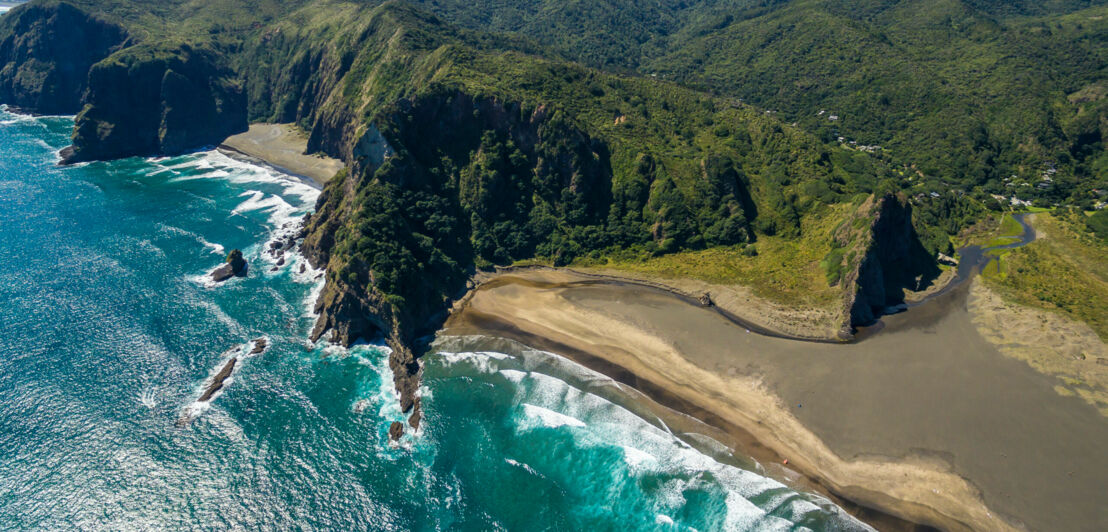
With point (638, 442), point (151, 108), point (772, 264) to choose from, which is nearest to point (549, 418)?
point (638, 442)

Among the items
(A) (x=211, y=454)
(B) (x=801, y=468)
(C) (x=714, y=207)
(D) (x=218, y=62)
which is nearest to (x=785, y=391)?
(B) (x=801, y=468)

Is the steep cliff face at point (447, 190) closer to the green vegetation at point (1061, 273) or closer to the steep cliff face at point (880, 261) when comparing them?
the steep cliff face at point (880, 261)

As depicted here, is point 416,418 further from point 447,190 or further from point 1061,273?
point 1061,273

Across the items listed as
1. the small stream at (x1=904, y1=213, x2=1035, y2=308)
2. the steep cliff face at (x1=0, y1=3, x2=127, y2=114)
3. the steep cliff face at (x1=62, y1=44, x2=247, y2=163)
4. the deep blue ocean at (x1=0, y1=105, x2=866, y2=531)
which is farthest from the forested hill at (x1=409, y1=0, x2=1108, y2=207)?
the steep cliff face at (x1=0, y1=3, x2=127, y2=114)

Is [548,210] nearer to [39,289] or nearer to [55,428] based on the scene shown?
[55,428]

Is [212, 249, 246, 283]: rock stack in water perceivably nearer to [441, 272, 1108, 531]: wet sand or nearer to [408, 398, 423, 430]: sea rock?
[441, 272, 1108, 531]: wet sand

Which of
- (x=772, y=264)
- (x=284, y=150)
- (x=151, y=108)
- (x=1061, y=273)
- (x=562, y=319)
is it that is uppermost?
(x=1061, y=273)
